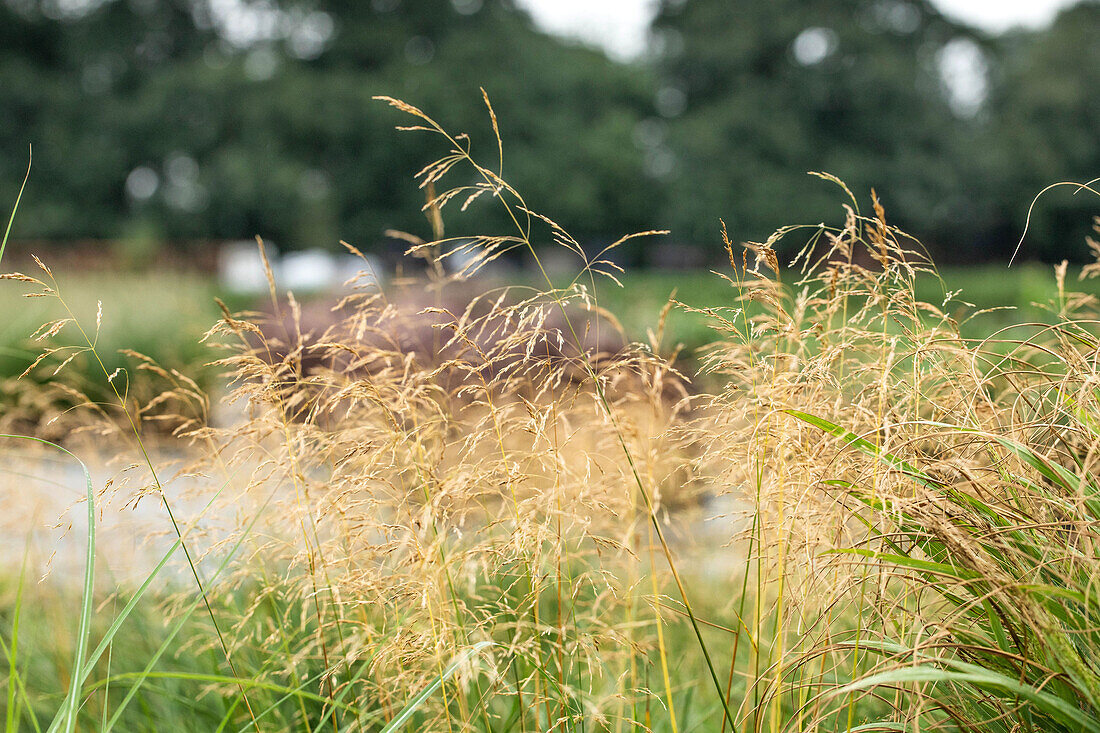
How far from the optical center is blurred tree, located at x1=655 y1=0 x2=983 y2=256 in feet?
68.5

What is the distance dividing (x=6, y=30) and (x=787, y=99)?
23.2 meters

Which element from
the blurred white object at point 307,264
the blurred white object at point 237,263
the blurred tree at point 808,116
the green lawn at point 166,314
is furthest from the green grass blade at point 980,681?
the blurred white object at point 307,264

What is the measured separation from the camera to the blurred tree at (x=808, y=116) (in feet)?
68.5

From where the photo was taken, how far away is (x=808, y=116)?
21.8m

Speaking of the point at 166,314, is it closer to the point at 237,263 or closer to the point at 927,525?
the point at 927,525

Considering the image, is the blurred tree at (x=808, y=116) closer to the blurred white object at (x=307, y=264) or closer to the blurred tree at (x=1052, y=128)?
the blurred tree at (x=1052, y=128)

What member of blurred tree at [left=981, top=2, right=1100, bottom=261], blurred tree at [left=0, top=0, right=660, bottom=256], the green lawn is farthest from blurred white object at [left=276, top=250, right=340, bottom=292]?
blurred tree at [left=981, top=2, right=1100, bottom=261]

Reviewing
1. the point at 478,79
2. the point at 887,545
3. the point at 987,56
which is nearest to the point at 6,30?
the point at 478,79

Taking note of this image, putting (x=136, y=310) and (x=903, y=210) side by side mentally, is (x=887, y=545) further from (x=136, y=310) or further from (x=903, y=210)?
(x=903, y=210)

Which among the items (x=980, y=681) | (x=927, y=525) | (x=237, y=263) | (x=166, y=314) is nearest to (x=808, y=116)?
(x=237, y=263)

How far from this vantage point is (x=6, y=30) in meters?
21.5

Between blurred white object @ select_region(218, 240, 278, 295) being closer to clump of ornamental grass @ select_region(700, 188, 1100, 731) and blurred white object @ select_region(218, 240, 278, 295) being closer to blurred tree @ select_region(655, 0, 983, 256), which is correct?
blurred tree @ select_region(655, 0, 983, 256)

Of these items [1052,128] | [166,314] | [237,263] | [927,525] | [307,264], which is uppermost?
[1052,128]

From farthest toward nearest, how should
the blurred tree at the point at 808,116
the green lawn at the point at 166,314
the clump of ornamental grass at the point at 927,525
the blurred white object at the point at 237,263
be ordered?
the blurred tree at the point at 808,116 < the blurred white object at the point at 237,263 < the green lawn at the point at 166,314 < the clump of ornamental grass at the point at 927,525
